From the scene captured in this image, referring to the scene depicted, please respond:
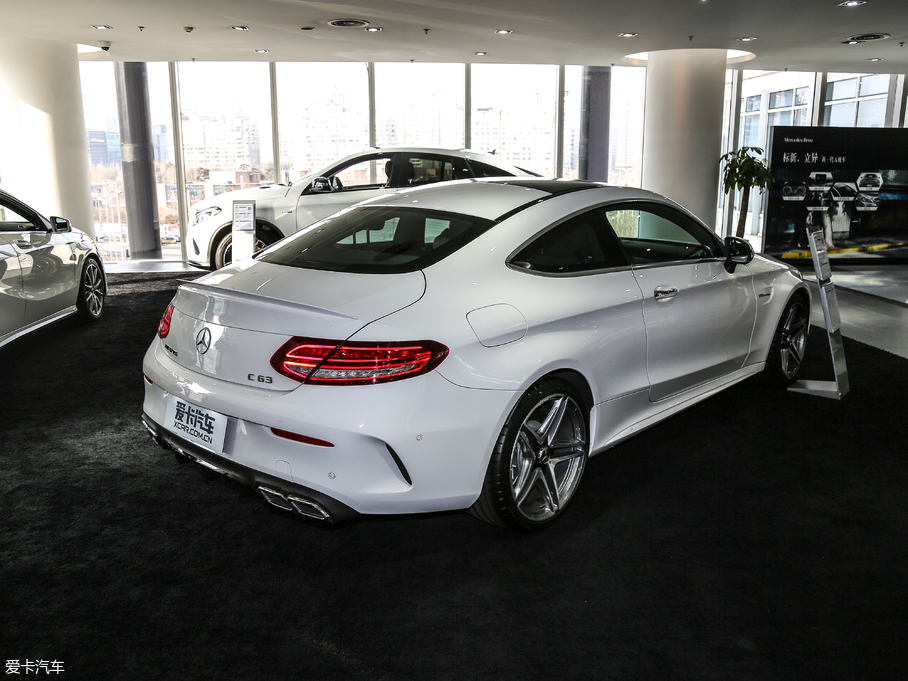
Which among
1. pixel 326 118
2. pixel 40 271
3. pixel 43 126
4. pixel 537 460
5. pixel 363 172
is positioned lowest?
pixel 537 460

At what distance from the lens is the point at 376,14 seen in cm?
830

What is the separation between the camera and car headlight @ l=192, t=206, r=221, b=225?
843 centimetres

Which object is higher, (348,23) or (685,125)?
(348,23)

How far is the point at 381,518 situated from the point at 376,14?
7.35 metres

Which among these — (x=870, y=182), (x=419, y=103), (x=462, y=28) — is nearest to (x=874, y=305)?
(x=870, y=182)

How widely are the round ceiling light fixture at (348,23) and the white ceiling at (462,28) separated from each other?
0.45 feet

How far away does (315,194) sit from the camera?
8.47 metres

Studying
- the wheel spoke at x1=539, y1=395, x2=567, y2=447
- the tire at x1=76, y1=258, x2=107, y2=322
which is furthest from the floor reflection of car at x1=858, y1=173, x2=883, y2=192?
the tire at x1=76, y1=258, x2=107, y2=322

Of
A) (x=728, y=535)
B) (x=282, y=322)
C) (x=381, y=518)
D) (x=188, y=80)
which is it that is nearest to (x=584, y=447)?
(x=728, y=535)

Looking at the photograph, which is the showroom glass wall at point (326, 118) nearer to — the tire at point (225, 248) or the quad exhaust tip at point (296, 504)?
the tire at point (225, 248)

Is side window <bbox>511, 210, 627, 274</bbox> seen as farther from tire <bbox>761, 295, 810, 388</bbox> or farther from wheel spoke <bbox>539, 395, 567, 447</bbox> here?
tire <bbox>761, 295, 810, 388</bbox>

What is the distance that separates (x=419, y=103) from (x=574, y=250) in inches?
438

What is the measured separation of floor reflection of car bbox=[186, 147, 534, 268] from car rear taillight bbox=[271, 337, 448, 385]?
6240 millimetres

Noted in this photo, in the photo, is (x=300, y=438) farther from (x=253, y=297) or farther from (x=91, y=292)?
(x=91, y=292)
